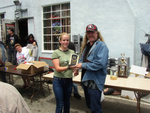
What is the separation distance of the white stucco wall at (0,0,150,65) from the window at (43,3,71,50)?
0.50 m

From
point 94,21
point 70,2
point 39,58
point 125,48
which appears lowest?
point 39,58

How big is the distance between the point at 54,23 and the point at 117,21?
10.6 ft

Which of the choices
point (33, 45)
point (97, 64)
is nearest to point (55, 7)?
point (33, 45)

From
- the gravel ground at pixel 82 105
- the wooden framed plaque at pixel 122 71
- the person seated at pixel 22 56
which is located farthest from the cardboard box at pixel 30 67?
the wooden framed plaque at pixel 122 71

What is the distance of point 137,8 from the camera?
5.37 metres

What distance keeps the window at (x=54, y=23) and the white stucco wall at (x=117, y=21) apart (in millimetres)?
504

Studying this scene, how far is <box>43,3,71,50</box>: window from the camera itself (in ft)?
22.2

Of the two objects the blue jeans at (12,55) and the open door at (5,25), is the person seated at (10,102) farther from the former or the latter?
the open door at (5,25)

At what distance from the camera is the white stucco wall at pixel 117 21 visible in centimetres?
526

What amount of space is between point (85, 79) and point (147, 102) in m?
2.74

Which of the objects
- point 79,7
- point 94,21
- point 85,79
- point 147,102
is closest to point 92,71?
point 85,79

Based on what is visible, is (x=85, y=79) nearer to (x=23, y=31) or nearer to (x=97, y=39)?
(x=97, y=39)

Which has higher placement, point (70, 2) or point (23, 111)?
point (70, 2)

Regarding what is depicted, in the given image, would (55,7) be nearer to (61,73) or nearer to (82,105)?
(82,105)
